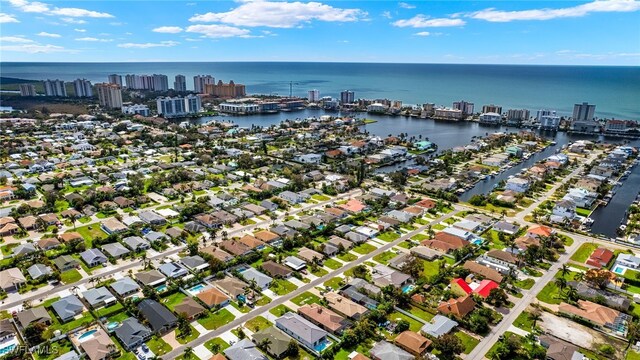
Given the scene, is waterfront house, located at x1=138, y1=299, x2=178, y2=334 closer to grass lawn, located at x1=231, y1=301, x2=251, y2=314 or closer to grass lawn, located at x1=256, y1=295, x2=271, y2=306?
grass lawn, located at x1=231, y1=301, x2=251, y2=314

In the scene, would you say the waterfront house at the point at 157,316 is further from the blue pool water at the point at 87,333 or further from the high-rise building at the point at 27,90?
the high-rise building at the point at 27,90

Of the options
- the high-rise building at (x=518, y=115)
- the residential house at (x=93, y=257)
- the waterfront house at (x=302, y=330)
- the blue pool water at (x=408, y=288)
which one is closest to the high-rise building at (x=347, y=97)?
the high-rise building at (x=518, y=115)

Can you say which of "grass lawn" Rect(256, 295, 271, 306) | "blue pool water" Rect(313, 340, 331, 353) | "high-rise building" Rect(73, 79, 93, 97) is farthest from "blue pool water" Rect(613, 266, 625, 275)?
"high-rise building" Rect(73, 79, 93, 97)

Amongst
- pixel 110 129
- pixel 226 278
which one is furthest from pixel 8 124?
pixel 226 278

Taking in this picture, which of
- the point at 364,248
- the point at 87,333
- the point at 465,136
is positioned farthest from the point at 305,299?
the point at 465,136

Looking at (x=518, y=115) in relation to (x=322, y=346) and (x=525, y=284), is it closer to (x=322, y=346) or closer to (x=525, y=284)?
(x=525, y=284)

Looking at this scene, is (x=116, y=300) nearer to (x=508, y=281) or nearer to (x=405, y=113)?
(x=508, y=281)
